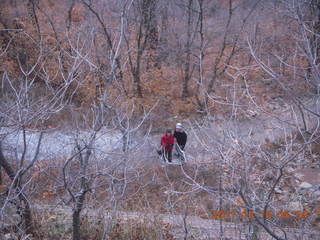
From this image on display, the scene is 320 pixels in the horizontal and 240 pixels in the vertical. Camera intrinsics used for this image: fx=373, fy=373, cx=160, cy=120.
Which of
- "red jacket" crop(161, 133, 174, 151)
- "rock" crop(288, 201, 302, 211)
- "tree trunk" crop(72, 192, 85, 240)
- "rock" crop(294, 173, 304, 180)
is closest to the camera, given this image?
"tree trunk" crop(72, 192, 85, 240)

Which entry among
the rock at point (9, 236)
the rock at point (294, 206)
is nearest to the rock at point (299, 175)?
the rock at point (294, 206)

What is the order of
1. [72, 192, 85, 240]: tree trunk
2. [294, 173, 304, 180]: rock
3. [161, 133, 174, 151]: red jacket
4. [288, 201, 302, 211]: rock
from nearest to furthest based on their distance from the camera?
[72, 192, 85, 240]: tree trunk, [288, 201, 302, 211]: rock, [161, 133, 174, 151]: red jacket, [294, 173, 304, 180]: rock

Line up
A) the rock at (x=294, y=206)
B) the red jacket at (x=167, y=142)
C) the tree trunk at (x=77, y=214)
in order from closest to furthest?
the tree trunk at (x=77, y=214), the rock at (x=294, y=206), the red jacket at (x=167, y=142)

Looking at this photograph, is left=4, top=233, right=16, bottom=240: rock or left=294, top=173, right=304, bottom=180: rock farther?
left=294, top=173, right=304, bottom=180: rock

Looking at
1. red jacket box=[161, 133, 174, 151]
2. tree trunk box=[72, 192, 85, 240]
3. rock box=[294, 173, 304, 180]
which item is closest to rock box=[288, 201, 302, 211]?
rock box=[294, 173, 304, 180]

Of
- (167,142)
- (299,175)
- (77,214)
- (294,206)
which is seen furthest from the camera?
(299,175)

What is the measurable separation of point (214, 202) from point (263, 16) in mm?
12865

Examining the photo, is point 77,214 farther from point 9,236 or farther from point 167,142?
point 167,142

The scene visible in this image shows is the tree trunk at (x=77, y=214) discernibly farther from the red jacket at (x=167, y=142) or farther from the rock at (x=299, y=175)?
the rock at (x=299, y=175)

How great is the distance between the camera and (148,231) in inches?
265

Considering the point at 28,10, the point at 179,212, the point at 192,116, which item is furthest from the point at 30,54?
the point at 179,212

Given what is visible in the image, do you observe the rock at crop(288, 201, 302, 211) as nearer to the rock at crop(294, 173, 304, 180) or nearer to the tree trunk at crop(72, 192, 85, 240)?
the rock at crop(294, 173, 304, 180)

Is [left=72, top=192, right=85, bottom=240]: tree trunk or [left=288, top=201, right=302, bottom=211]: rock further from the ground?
[left=72, top=192, right=85, bottom=240]: tree trunk

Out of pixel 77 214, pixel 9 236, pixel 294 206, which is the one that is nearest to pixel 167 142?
pixel 294 206
